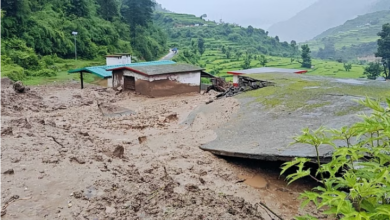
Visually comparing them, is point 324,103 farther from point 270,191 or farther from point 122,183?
point 122,183

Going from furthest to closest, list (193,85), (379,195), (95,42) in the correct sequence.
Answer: (95,42)
(193,85)
(379,195)

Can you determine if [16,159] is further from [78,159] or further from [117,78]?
[117,78]

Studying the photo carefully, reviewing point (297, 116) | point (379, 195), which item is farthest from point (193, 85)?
point (379, 195)

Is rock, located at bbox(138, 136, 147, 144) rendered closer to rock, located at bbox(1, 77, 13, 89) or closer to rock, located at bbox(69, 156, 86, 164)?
rock, located at bbox(69, 156, 86, 164)

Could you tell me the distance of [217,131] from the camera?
28.9 feet

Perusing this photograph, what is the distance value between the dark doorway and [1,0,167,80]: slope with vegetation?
7549 mm

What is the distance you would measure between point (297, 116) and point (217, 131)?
6.94 feet

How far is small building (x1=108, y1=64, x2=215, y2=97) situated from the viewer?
17.6 metres

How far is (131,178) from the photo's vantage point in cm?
573

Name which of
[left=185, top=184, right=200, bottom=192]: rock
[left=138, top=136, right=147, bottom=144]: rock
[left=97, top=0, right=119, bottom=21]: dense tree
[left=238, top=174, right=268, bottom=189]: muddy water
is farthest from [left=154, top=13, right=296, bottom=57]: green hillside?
[left=185, top=184, right=200, bottom=192]: rock

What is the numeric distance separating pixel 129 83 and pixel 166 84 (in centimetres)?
274

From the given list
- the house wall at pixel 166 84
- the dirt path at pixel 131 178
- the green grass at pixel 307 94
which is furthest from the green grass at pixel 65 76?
the green grass at pixel 307 94

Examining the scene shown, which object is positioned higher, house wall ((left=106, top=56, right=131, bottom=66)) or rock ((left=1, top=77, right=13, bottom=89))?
house wall ((left=106, top=56, right=131, bottom=66))

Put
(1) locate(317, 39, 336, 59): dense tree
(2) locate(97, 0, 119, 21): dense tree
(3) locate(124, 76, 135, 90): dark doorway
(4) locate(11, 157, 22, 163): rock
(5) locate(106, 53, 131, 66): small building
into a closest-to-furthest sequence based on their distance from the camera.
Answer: (4) locate(11, 157, 22, 163): rock
(3) locate(124, 76, 135, 90): dark doorway
(5) locate(106, 53, 131, 66): small building
(2) locate(97, 0, 119, 21): dense tree
(1) locate(317, 39, 336, 59): dense tree
